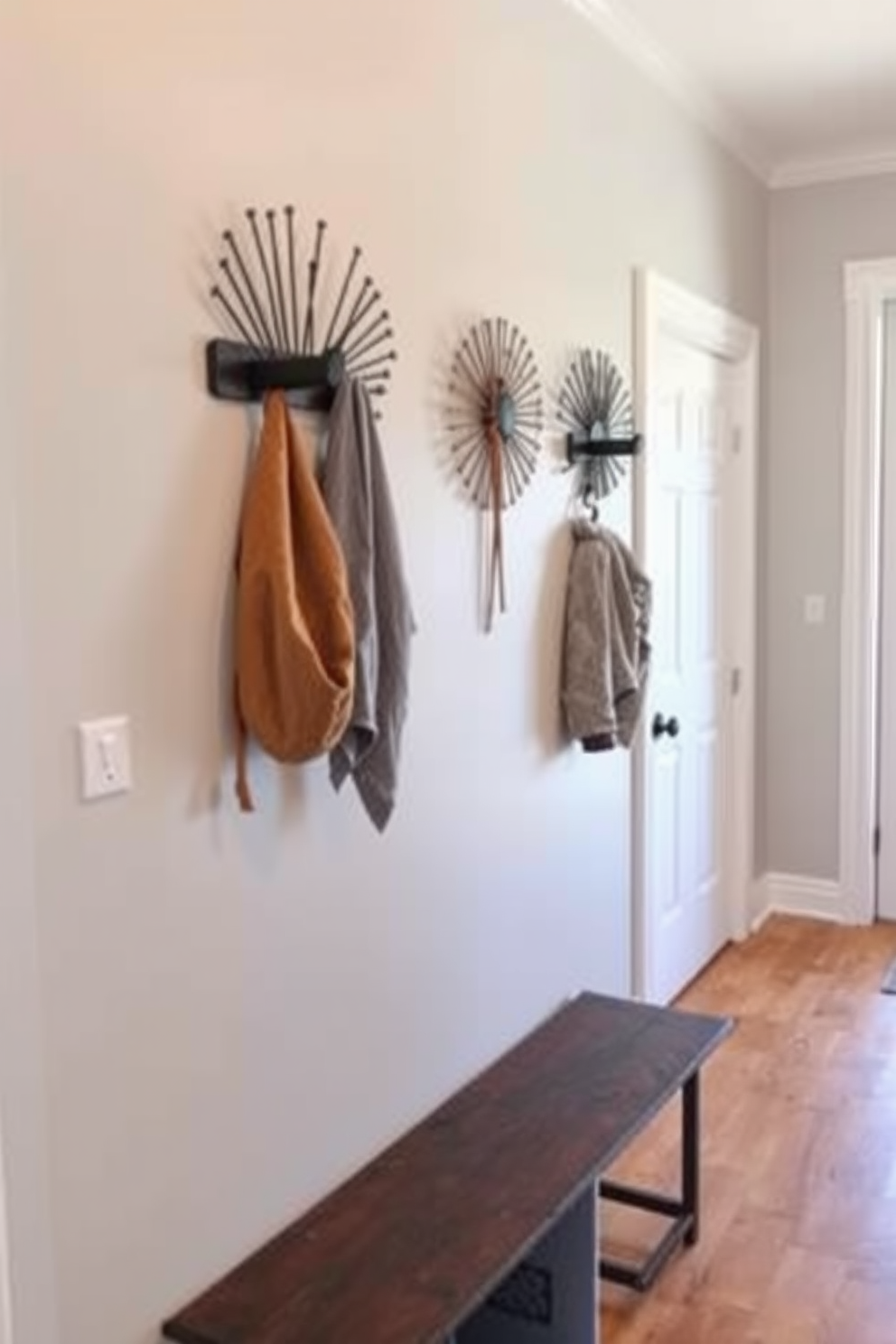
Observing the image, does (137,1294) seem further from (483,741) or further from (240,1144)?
(483,741)

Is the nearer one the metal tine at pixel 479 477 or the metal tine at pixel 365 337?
the metal tine at pixel 365 337

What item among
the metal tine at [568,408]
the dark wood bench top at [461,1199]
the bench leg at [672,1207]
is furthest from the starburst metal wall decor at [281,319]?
the bench leg at [672,1207]

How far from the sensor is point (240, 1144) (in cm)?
192

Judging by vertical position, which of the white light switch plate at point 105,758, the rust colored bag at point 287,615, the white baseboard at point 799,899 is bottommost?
the white baseboard at point 799,899

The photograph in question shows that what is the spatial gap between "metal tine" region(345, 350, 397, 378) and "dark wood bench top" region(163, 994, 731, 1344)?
134cm

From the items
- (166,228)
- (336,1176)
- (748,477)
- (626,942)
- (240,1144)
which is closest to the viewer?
(166,228)

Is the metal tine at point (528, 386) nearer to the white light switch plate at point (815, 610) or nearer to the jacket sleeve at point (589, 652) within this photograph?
the jacket sleeve at point (589, 652)

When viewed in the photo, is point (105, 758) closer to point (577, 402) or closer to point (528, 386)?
point (528, 386)

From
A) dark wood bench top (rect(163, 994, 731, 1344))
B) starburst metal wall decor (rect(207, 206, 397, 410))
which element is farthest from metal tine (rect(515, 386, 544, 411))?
dark wood bench top (rect(163, 994, 731, 1344))

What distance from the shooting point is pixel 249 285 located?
1.86 m

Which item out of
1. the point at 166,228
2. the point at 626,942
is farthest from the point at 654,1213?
the point at 166,228

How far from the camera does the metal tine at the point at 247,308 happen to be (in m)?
1.81

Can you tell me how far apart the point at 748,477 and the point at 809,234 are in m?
0.89

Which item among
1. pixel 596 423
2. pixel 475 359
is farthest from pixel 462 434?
pixel 596 423
